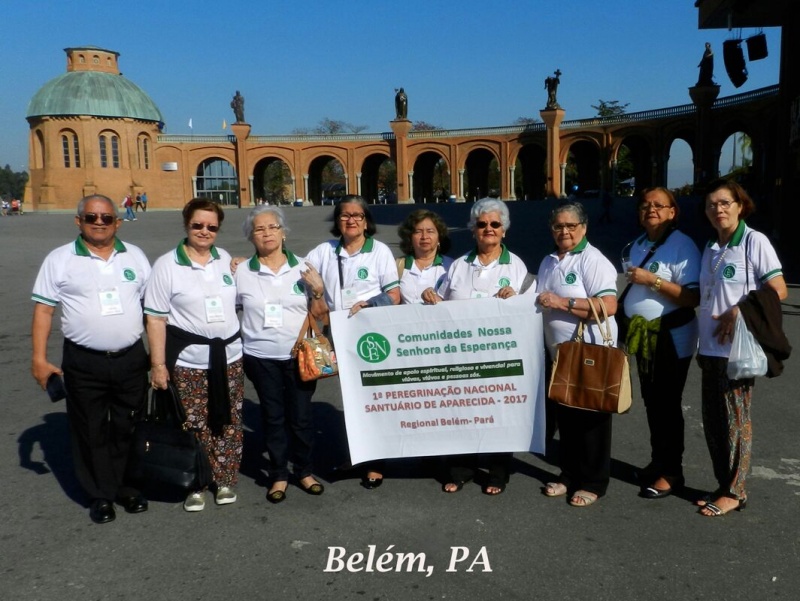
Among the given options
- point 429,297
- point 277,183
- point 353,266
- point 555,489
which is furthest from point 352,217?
point 277,183

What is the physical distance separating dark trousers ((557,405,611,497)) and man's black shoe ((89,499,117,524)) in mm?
2800

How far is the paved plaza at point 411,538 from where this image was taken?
10.9ft

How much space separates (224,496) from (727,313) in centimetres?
317

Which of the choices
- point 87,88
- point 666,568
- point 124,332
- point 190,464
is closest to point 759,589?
point 666,568

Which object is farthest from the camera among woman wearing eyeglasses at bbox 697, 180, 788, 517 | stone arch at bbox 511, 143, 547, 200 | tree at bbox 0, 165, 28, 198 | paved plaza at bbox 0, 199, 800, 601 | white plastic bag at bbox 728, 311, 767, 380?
tree at bbox 0, 165, 28, 198

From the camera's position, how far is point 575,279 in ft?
13.2

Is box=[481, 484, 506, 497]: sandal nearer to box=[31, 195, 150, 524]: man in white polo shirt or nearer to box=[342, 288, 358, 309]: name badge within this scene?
box=[342, 288, 358, 309]: name badge

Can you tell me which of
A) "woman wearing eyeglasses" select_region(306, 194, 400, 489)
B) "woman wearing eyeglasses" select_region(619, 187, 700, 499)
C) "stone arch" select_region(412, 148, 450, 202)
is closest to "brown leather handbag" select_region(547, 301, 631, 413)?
"woman wearing eyeglasses" select_region(619, 187, 700, 499)

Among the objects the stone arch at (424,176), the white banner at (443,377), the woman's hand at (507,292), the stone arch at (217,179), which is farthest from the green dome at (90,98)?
the woman's hand at (507,292)

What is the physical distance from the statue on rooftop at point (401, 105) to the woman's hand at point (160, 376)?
51717 millimetres

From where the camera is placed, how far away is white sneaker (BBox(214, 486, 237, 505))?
4.28 metres

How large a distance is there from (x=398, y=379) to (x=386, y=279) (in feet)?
2.13

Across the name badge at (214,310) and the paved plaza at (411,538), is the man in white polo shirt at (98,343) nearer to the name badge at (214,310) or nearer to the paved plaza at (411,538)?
the paved plaza at (411,538)

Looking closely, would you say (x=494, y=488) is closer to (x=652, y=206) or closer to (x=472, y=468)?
(x=472, y=468)
